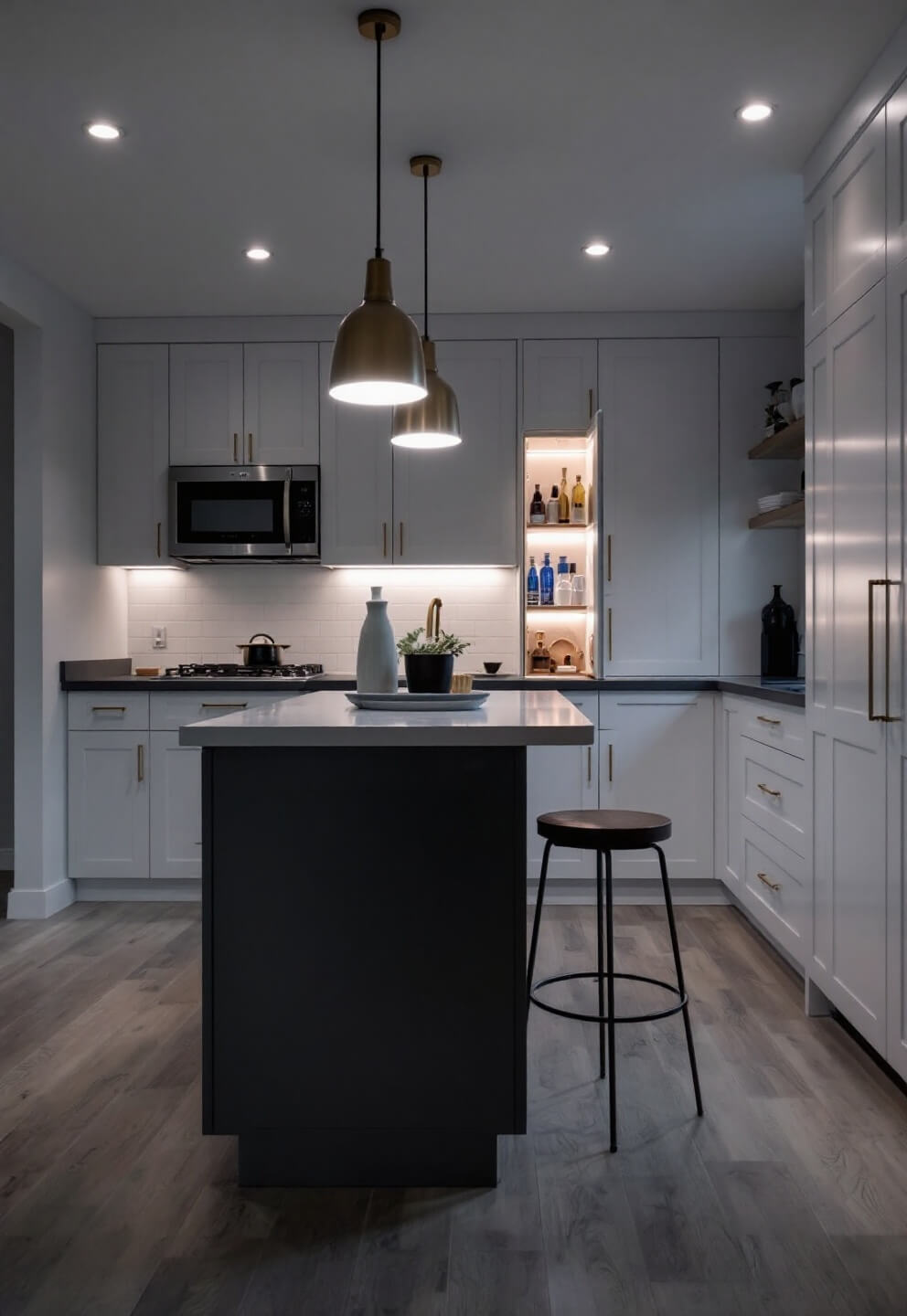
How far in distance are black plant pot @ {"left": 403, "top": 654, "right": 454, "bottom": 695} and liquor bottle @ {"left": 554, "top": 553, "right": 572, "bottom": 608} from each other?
7.69 ft

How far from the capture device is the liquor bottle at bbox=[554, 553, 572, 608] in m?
5.18

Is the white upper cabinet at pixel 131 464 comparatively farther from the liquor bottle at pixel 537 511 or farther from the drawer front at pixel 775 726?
the drawer front at pixel 775 726

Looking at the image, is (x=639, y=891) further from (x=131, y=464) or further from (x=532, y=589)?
(x=131, y=464)

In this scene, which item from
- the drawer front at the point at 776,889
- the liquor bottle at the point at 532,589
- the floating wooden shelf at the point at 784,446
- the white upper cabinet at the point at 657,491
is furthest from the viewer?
the liquor bottle at the point at 532,589

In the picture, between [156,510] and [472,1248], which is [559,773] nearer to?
[156,510]

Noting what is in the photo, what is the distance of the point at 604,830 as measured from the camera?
2.57 metres

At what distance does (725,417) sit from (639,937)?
2.36 meters

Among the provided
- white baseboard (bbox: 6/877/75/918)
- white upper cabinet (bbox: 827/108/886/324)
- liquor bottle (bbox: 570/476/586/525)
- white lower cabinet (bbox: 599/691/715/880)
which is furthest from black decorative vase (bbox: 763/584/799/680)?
white baseboard (bbox: 6/877/75/918)

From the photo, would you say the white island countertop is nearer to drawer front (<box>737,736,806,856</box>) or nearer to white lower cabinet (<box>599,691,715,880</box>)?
drawer front (<box>737,736,806,856</box>)

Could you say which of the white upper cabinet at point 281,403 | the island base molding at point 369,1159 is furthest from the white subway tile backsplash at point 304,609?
the island base molding at point 369,1159

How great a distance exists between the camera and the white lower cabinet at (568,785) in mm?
4695

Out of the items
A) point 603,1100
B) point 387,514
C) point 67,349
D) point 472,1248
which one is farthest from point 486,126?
point 472,1248

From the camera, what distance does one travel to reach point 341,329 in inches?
97.8

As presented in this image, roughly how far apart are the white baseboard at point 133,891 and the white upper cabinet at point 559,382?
8.51 feet
